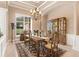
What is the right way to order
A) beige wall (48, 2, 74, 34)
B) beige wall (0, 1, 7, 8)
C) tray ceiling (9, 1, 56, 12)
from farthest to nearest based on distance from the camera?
beige wall (48, 2, 74, 34) → tray ceiling (9, 1, 56, 12) → beige wall (0, 1, 7, 8)

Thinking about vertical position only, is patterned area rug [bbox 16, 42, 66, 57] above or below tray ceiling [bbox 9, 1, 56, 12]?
below

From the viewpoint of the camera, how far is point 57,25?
15.4 ft

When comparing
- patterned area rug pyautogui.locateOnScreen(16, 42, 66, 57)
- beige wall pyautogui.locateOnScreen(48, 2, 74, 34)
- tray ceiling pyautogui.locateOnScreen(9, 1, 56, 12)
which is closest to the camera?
tray ceiling pyautogui.locateOnScreen(9, 1, 56, 12)

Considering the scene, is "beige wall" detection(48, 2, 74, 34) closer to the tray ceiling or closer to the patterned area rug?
the tray ceiling

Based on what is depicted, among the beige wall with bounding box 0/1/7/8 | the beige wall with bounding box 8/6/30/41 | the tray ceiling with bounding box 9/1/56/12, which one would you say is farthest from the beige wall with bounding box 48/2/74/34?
the beige wall with bounding box 0/1/7/8

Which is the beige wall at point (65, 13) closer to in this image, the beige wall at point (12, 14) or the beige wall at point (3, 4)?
the beige wall at point (12, 14)

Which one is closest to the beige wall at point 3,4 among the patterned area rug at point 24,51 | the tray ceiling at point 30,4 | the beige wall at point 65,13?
the tray ceiling at point 30,4

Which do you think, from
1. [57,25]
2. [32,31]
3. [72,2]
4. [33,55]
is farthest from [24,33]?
[72,2]

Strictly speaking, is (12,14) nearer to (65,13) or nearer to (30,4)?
(30,4)

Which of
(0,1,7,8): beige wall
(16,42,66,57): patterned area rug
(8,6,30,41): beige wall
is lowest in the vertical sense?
(16,42,66,57): patterned area rug

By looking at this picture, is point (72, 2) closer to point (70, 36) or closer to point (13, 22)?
point (70, 36)

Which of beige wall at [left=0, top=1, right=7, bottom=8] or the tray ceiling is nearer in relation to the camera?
beige wall at [left=0, top=1, right=7, bottom=8]

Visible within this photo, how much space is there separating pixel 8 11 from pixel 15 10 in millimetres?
187

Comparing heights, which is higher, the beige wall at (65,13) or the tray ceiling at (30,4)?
the tray ceiling at (30,4)
